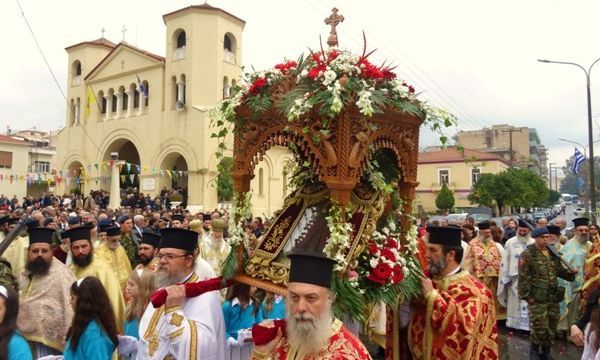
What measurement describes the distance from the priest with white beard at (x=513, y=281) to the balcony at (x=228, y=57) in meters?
27.8

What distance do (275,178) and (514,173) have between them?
20423 millimetres

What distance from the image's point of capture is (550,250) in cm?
729

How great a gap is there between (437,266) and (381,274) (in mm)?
511

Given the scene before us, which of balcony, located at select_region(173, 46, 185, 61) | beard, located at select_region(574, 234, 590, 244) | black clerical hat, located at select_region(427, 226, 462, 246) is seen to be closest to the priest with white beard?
beard, located at select_region(574, 234, 590, 244)

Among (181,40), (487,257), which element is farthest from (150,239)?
(181,40)

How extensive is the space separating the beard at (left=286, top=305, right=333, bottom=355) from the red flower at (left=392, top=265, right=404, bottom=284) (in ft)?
5.43

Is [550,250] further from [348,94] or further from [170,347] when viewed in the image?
[170,347]

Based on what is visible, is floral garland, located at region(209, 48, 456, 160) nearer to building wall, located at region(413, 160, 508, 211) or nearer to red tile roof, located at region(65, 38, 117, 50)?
red tile roof, located at region(65, 38, 117, 50)

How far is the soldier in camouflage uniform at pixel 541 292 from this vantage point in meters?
7.02

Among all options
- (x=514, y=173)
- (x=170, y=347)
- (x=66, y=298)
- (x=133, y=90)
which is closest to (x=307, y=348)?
(x=170, y=347)

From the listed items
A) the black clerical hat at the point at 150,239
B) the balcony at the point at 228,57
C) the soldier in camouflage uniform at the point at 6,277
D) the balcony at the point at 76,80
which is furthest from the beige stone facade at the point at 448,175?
the soldier in camouflage uniform at the point at 6,277

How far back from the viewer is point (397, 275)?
4.42 m

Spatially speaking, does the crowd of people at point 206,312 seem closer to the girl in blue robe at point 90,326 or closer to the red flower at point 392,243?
the girl in blue robe at point 90,326

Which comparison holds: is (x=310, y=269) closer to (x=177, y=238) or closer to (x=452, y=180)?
(x=177, y=238)
